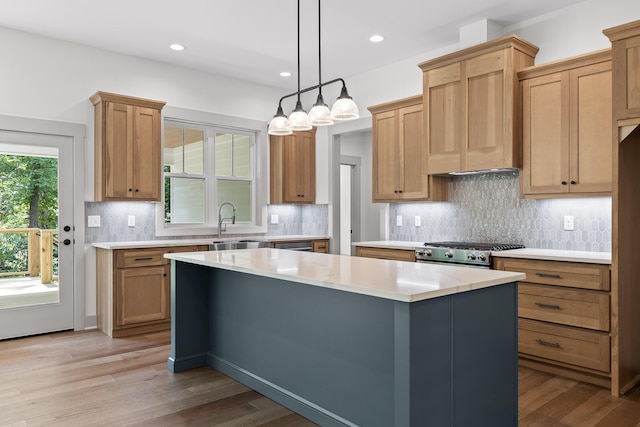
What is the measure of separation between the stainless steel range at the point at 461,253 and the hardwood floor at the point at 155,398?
0.90 m

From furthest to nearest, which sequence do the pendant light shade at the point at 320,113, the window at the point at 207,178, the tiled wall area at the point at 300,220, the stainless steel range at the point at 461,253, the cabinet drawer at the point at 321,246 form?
the tiled wall area at the point at 300,220 → the cabinet drawer at the point at 321,246 → the window at the point at 207,178 → the stainless steel range at the point at 461,253 → the pendant light shade at the point at 320,113

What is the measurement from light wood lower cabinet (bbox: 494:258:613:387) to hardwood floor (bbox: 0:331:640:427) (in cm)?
12

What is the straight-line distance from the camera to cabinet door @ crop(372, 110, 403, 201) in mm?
5031

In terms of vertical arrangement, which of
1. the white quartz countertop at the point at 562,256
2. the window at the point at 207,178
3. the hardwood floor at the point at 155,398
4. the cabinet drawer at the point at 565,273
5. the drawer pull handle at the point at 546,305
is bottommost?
the hardwood floor at the point at 155,398

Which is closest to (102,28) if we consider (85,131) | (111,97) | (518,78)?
(111,97)

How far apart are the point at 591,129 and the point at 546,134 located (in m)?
0.34

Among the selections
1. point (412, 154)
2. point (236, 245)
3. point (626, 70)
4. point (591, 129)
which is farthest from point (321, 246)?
point (626, 70)

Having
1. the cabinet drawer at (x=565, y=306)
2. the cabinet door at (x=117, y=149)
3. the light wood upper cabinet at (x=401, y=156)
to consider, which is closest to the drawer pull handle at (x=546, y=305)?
the cabinet drawer at (x=565, y=306)

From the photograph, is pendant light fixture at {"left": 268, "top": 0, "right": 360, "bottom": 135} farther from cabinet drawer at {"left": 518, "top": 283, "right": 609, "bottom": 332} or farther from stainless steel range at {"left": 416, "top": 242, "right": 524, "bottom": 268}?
cabinet drawer at {"left": 518, "top": 283, "right": 609, "bottom": 332}

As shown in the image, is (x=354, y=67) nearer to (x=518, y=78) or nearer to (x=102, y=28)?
(x=518, y=78)

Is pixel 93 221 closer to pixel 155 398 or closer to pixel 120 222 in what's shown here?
pixel 120 222

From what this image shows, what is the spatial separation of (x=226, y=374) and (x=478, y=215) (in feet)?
9.34

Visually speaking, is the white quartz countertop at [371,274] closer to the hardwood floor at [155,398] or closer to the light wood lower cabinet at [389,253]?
the hardwood floor at [155,398]

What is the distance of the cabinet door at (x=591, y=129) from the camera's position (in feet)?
11.1
